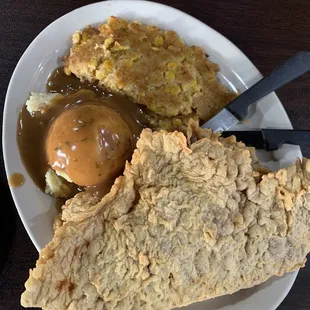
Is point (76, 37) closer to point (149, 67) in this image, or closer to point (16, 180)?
point (149, 67)

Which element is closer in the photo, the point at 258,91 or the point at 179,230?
the point at 179,230

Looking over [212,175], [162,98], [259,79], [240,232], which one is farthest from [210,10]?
[240,232]

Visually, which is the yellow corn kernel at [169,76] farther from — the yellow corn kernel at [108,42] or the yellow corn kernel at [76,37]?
the yellow corn kernel at [76,37]

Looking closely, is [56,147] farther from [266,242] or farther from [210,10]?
[210,10]

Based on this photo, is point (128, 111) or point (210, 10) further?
point (210, 10)

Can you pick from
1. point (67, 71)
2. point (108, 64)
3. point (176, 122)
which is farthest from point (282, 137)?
point (67, 71)

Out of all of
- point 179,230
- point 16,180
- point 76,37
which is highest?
point 76,37

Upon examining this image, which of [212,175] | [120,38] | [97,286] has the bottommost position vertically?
[97,286]
